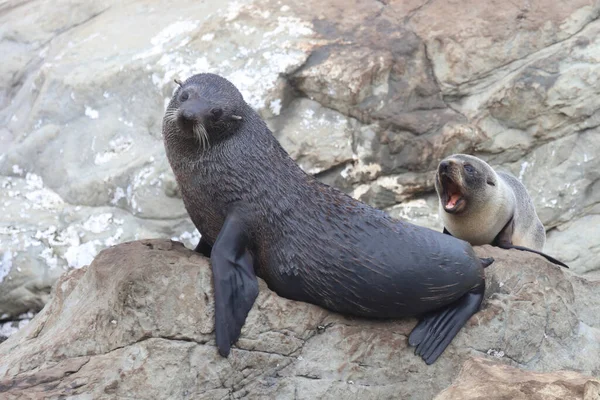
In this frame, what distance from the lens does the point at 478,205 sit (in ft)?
23.7

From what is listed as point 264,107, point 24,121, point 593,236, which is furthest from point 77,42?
point 593,236

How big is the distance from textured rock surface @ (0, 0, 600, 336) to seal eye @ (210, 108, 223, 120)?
3647 mm

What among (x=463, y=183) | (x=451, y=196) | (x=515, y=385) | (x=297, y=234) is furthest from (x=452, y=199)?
(x=515, y=385)

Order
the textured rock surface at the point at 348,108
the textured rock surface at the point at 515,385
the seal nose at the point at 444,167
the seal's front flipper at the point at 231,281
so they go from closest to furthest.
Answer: the textured rock surface at the point at 515,385 → the seal's front flipper at the point at 231,281 → the seal nose at the point at 444,167 → the textured rock surface at the point at 348,108

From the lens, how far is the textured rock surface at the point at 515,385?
347 cm

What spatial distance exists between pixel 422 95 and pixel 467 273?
13.6 feet

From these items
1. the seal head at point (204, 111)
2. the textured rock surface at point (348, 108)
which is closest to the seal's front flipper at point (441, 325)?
the seal head at point (204, 111)

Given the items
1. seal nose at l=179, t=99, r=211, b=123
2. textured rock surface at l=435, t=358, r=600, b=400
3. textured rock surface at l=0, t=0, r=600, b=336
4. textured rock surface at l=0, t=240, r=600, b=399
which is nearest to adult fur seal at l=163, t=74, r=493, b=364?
seal nose at l=179, t=99, r=211, b=123

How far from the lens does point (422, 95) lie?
8.97 metres

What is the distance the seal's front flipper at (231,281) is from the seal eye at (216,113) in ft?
1.92

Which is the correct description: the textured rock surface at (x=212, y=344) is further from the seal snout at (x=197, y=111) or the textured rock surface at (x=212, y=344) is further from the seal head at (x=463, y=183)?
the seal head at (x=463, y=183)

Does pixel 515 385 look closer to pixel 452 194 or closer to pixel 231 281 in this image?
pixel 231 281

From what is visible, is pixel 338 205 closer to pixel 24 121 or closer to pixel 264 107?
pixel 264 107

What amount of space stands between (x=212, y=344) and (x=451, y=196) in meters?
3.34
